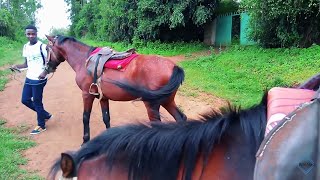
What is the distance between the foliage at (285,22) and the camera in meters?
10.6

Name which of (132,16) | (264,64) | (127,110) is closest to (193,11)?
(132,16)

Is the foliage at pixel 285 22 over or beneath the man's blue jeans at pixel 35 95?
over

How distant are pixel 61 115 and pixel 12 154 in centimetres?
216

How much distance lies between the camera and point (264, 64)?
33.4ft

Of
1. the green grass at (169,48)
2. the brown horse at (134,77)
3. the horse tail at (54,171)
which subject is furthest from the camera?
the green grass at (169,48)

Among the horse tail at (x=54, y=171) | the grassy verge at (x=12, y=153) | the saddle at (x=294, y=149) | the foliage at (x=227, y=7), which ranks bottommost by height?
the grassy verge at (x=12, y=153)

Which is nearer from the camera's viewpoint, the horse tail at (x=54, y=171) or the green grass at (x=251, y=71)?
the horse tail at (x=54, y=171)

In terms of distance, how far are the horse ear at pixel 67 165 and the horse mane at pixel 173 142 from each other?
0.03 metres

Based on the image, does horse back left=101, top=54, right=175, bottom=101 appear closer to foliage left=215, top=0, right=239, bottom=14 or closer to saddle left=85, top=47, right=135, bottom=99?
saddle left=85, top=47, right=135, bottom=99

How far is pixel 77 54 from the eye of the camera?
568 cm

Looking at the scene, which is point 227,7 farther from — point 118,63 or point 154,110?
point 154,110

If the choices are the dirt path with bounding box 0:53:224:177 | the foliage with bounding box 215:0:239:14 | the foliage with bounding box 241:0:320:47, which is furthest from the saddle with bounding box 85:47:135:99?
the foliage with bounding box 215:0:239:14

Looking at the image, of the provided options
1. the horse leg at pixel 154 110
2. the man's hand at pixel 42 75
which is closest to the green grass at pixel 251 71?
the horse leg at pixel 154 110

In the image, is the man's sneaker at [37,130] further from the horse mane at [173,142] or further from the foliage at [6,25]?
the foliage at [6,25]
